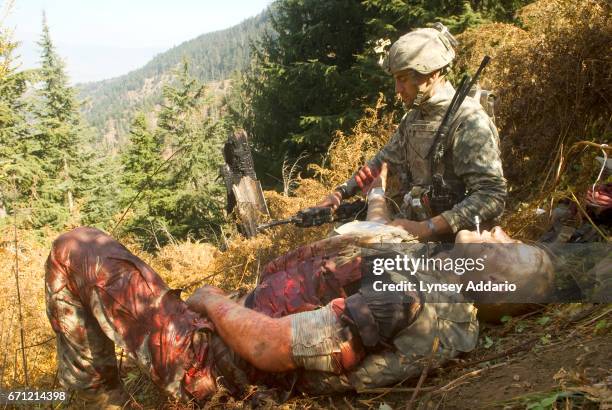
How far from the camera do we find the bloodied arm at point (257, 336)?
8.14 feet

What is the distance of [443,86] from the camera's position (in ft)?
12.2

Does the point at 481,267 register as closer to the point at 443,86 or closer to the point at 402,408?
the point at 402,408

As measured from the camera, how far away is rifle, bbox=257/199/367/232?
4230mm

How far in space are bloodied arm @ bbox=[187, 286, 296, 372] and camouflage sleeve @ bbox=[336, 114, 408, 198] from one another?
2.11 m

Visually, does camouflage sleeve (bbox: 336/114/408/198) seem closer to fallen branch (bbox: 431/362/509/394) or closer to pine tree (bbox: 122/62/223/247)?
fallen branch (bbox: 431/362/509/394)

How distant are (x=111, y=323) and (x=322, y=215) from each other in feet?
6.81

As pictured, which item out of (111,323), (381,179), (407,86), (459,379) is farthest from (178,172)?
(459,379)

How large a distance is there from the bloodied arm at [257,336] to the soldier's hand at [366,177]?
213 centimetres

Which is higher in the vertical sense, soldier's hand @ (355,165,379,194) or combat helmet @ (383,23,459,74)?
combat helmet @ (383,23,459,74)

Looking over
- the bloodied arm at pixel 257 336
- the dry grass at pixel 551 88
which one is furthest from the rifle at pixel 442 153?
the dry grass at pixel 551 88

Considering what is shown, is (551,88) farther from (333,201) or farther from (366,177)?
(333,201)

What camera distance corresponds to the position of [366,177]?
4473 mm

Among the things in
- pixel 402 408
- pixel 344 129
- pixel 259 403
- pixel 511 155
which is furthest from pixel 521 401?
pixel 344 129

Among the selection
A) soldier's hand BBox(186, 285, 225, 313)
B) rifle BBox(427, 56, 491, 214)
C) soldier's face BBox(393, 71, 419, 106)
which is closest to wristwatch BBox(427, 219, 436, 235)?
rifle BBox(427, 56, 491, 214)
